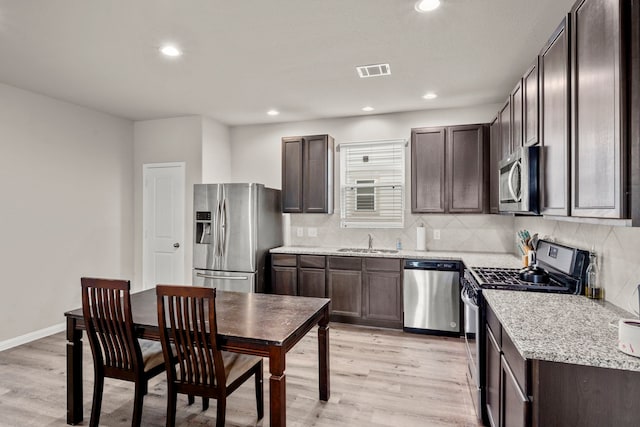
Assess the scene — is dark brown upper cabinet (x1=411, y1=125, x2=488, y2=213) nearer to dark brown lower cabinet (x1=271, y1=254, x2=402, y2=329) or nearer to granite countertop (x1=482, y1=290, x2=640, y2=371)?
dark brown lower cabinet (x1=271, y1=254, x2=402, y2=329)

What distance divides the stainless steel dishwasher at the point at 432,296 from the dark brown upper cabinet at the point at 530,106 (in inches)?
72.8

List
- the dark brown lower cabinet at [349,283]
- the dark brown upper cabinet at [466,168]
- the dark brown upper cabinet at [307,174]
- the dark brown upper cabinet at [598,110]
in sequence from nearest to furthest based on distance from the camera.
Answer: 1. the dark brown upper cabinet at [598,110]
2. the dark brown upper cabinet at [466,168]
3. the dark brown lower cabinet at [349,283]
4. the dark brown upper cabinet at [307,174]

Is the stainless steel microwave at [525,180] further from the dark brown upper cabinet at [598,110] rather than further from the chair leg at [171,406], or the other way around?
the chair leg at [171,406]

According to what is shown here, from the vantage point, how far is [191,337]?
1.98 metres

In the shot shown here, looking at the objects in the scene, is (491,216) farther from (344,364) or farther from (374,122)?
(344,364)

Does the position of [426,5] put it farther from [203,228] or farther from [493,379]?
[203,228]

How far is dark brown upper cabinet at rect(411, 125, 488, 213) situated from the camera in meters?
4.09

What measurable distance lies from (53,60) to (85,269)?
102 inches

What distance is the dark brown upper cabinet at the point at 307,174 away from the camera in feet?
15.5

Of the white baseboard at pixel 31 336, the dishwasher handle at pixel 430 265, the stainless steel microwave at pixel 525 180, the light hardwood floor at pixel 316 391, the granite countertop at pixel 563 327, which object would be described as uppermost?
the stainless steel microwave at pixel 525 180

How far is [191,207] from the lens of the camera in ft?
16.3

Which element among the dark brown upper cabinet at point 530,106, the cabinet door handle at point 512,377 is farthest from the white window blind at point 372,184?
the cabinet door handle at point 512,377

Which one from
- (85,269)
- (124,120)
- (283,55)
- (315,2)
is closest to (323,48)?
(283,55)

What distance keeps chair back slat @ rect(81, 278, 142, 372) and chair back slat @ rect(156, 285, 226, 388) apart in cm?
24
